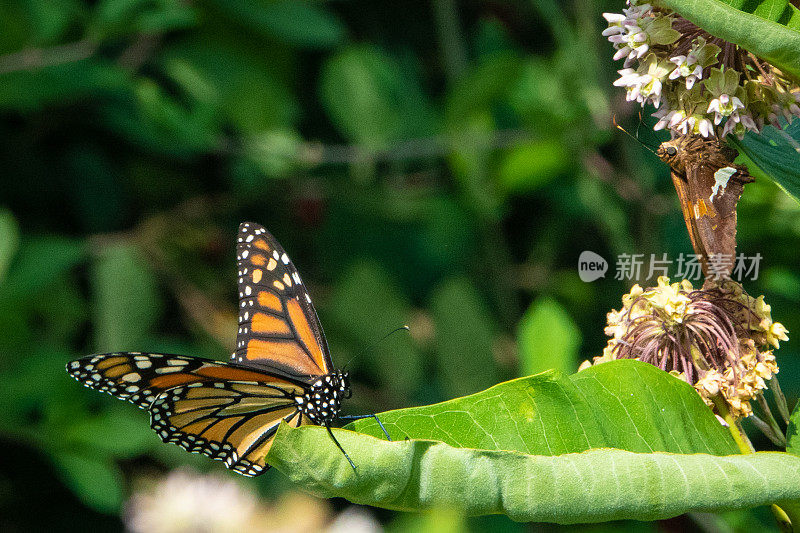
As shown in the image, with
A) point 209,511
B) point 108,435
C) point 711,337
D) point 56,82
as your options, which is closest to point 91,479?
point 108,435

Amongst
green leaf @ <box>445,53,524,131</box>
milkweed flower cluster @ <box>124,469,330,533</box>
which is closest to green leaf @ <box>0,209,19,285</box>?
milkweed flower cluster @ <box>124,469,330,533</box>

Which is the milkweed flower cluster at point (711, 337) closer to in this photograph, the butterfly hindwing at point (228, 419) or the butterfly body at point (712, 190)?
the butterfly body at point (712, 190)

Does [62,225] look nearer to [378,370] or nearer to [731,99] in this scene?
[378,370]

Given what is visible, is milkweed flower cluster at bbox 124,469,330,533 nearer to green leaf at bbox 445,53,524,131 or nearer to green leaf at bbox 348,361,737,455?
green leaf at bbox 348,361,737,455

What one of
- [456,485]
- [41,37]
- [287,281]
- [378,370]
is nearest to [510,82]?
[287,281]

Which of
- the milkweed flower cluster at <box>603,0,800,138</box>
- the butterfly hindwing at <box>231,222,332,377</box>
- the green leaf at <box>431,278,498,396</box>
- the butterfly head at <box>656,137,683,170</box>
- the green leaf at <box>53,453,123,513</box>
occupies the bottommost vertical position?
the green leaf at <box>53,453,123,513</box>

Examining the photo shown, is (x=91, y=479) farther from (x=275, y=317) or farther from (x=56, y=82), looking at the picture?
(x=56, y=82)

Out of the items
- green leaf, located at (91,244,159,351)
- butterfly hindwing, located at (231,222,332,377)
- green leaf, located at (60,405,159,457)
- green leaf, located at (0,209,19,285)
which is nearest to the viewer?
butterfly hindwing, located at (231,222,332,377)
